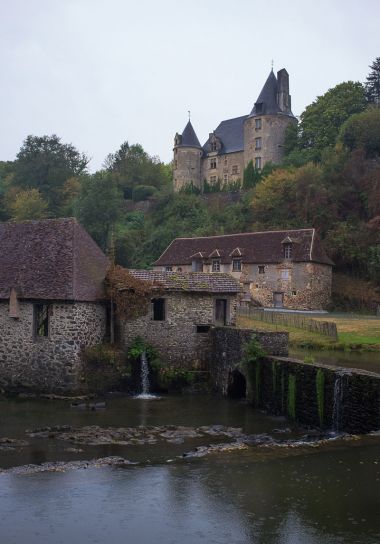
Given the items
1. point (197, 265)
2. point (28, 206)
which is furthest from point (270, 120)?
point (28, 206)

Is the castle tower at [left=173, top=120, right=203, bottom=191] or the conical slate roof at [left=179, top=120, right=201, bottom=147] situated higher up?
the conical slate roof at [left=179, top=120, right=201, bottom=147]

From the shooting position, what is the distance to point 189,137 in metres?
92.2

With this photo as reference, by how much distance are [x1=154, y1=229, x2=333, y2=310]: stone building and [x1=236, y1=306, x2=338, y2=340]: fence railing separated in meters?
9.27

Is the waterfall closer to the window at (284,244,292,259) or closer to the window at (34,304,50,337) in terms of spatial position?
the window at (34,304,50,337)

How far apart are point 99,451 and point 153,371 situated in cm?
1007

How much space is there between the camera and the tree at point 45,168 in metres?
93.1

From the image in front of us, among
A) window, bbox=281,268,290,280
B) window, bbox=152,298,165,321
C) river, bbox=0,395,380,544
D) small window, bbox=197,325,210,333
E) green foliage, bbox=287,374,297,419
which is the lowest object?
river, bbox=0,395,380,544

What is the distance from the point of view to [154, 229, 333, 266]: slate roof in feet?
188

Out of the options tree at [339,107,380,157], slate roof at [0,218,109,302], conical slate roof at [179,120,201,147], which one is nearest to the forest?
tree at [339,107,380,157]

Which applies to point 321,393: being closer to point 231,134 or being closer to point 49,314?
point 49,314

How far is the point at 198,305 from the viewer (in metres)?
27.5

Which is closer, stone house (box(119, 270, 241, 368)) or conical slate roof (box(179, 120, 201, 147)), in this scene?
stone house (box(119, 270, 241, 368))

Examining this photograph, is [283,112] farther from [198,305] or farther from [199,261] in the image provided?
[198,305]

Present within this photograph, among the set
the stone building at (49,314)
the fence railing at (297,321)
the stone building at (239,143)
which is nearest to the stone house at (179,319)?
the stone building at (49,314)
